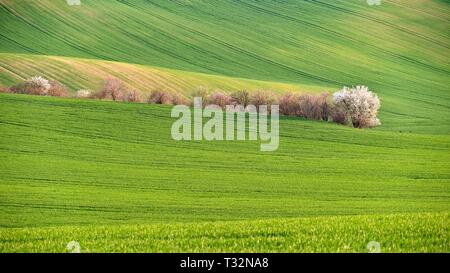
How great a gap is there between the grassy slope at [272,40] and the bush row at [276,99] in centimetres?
710

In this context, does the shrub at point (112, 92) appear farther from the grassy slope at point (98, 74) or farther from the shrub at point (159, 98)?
the grassy slope at point (98, 74)

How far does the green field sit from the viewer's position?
10.6 meters

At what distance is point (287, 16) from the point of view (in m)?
57.9

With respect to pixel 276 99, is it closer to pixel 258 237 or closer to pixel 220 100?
pixel 220 100

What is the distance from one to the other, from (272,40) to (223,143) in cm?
2748

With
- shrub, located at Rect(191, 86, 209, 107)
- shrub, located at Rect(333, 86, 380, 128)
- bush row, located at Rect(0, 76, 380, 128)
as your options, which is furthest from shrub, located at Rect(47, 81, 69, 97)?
shrub, located at Rect(333, 86, 380, 128)

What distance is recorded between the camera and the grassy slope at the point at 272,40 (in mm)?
47906

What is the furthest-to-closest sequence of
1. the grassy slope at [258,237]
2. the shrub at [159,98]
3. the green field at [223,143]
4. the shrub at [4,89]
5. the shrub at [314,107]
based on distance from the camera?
the shrub at [314,107]
the shrub at [159,98]
the shrub at [4,89]
the green field at [223,143]
the grassy slope at [258,237]

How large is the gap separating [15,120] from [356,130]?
15.4m

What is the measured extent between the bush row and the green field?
4.77ft

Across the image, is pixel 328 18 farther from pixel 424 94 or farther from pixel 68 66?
pixel 68 66

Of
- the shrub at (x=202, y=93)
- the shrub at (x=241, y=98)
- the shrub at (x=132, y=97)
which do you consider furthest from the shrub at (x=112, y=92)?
the shrub at (x=241, y=98)

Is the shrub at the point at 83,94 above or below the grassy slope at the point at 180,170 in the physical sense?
above
